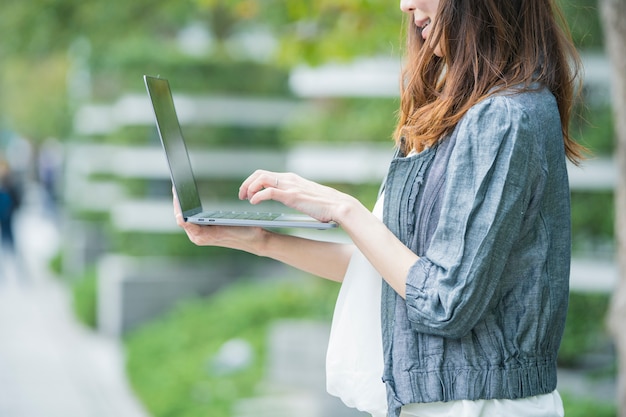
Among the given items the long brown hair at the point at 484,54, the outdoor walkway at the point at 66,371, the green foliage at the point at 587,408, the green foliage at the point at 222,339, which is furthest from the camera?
the green foliage at the point at 222,339

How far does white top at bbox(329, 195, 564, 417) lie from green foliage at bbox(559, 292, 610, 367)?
457 centimetres

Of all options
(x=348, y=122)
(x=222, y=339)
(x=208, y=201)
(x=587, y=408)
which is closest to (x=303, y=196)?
(x=587, y=408)

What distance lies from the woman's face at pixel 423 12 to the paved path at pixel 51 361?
5.62 metres

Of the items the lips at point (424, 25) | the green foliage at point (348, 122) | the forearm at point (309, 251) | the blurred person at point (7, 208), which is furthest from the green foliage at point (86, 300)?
the lips at point (424, 25)

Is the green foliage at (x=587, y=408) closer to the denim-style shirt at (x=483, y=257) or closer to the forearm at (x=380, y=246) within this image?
the denim-style shirt at (x=483, y=257)

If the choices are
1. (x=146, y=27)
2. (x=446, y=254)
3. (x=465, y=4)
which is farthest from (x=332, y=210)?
(x=146, y=27)

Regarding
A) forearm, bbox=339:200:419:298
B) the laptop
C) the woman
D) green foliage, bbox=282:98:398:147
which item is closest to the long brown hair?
the woman

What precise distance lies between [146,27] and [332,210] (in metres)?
9.52

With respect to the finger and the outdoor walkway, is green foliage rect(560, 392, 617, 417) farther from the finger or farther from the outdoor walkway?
the finger

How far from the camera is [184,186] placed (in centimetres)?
232

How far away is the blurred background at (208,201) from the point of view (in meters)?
6.43

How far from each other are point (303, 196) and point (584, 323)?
16.2 ft

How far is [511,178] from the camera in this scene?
1.83 m

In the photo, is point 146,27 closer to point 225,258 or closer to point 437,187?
point 225,258
